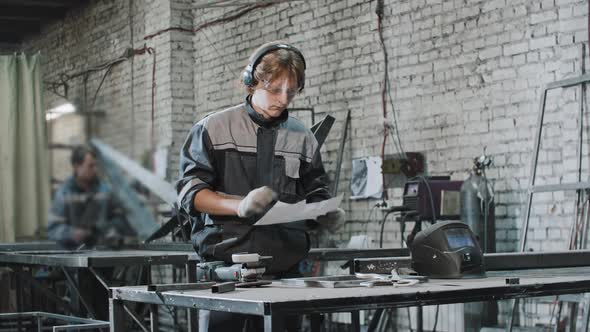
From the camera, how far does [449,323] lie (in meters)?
5.68

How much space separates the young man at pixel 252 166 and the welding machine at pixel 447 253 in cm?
27

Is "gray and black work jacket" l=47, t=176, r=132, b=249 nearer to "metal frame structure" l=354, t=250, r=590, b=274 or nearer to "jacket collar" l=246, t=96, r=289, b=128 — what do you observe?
"jacket collar" l=246, t=96, r=289, b=128

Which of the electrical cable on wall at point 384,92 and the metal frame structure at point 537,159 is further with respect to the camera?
the electrical cable on wall at point 384,92

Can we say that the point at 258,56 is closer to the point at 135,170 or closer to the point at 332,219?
the point at 332,219

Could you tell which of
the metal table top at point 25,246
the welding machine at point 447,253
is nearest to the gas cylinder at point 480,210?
the metal table top at point 25,246

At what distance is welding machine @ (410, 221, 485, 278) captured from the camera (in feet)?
7.65

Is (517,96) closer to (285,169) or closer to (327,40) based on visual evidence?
(327,40)

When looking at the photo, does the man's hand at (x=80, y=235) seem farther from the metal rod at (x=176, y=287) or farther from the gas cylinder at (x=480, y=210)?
the gas cylinder at (x=480, y=210)

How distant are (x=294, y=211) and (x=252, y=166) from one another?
7.7 inches

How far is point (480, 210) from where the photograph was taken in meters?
5.31

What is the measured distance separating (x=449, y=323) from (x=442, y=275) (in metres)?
3.48

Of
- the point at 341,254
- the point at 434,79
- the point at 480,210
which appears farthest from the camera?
the point at 434,79

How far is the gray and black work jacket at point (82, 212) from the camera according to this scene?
778 mm

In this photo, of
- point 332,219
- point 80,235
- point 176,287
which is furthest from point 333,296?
point 80,235
